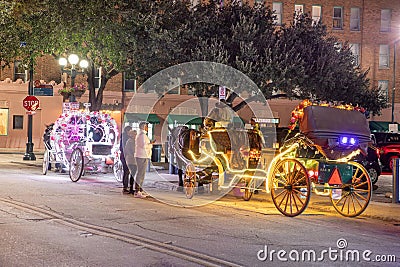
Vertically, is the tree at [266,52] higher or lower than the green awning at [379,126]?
higher

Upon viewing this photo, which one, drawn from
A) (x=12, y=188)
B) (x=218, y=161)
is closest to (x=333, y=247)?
(x=218, y=161)

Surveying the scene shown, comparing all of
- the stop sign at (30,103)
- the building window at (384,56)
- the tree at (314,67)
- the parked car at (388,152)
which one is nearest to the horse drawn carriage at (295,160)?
the tree at (314,67)

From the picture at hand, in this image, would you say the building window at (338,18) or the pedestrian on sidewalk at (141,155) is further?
the building window at (338,18)

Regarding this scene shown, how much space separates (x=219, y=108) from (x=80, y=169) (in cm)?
524

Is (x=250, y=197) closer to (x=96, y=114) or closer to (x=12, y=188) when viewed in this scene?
(x=12, y=188)

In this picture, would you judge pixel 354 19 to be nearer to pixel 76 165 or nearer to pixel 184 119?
pixel 184 119

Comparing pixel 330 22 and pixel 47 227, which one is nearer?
pixel 47 227

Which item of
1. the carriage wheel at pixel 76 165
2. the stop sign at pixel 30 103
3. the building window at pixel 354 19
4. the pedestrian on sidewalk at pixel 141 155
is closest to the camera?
the pedestrian on sidewalk at pixel 141 155

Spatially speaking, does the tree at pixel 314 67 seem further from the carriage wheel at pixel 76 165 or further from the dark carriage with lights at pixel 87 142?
the carriage wheel at pixel 76 165

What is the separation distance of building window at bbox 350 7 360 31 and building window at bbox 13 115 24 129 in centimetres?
2670

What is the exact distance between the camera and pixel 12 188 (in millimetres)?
16594

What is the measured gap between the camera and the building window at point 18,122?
151 ft

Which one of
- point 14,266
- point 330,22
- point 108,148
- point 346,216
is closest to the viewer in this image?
point 14,266

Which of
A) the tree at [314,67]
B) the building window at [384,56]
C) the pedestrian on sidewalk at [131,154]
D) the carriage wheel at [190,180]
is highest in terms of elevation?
the building window at [384,56]
